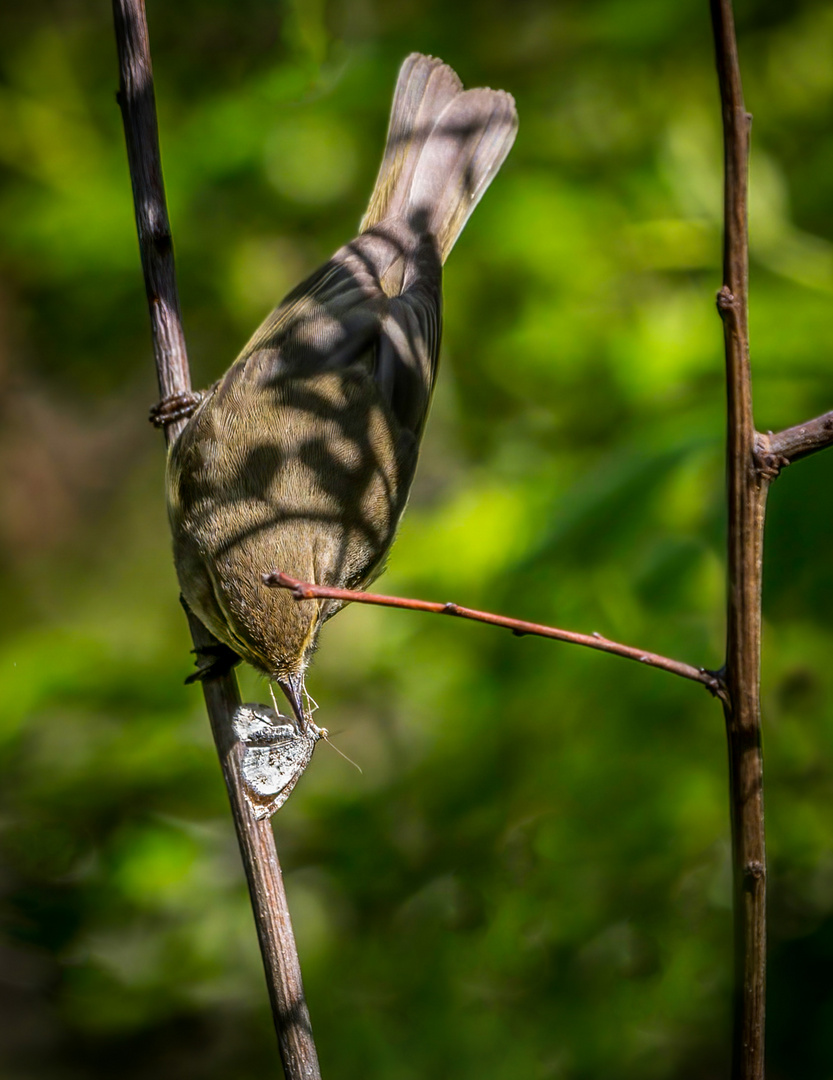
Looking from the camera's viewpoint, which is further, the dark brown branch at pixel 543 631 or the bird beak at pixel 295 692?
the bird beak at pixel 295 692

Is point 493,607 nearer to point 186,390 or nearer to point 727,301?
point 186,390

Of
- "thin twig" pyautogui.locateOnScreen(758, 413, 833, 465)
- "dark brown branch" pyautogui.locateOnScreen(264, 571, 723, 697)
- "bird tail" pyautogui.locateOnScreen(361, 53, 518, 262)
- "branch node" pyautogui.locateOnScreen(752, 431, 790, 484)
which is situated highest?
"bird tail" pyautogui.locateOnScreen(361, 53, 518, 262)

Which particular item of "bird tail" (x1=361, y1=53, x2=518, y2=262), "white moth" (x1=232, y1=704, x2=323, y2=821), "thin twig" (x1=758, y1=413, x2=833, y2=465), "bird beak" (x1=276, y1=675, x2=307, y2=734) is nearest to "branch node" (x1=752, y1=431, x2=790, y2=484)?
"thin twig" (x1=758, y1=413, x2=833, y2=465)

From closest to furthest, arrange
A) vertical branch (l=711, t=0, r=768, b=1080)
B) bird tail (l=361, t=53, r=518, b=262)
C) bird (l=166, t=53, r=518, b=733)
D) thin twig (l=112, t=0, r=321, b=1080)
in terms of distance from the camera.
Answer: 1. vertical branch (l=711, t=0, r=768, b=1080)
2. thin twig (l=112, t=0, r=321, b=1080)
3. bird (l=166, t=53, r=518, b=733)
4. bird tail (l=361, t=53, r=518, b=262)

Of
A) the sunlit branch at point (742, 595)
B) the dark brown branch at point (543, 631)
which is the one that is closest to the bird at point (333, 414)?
the dark brown branch at point (543, 631)

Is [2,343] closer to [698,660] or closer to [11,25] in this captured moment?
[11,25]

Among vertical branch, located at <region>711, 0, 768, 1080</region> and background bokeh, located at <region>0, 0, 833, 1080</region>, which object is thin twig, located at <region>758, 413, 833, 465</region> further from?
background bokeh, located at <region>0, 0, 833, 1080</region>

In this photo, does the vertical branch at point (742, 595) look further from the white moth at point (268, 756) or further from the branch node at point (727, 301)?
the white moth at point (268, 756)

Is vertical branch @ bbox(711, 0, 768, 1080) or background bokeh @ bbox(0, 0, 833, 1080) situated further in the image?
background bokeh @ bbox(0, 0, 833, 1080)
